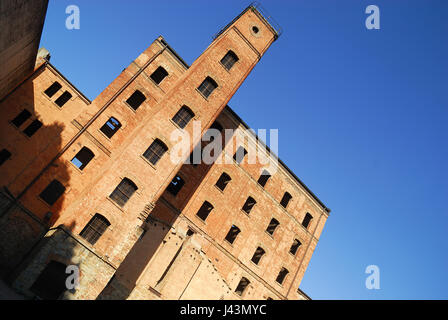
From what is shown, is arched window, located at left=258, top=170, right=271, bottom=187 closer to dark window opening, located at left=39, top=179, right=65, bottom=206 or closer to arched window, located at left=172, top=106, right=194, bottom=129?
arched window, located at left=172, top=106, right=194, bottom=129

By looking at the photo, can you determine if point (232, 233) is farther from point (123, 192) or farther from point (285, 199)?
point (123, 192)

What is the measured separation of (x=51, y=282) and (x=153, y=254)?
5318 millimetres

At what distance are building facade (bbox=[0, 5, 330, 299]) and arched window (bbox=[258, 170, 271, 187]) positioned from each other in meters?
0.08

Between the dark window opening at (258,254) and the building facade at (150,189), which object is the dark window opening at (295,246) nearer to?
the building facade at (150,189)

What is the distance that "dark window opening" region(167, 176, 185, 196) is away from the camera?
61.4 feet

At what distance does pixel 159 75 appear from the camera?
66.8 feet

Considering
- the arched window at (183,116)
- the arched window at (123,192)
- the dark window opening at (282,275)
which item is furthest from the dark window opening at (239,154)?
the dark window opening at (282,275)

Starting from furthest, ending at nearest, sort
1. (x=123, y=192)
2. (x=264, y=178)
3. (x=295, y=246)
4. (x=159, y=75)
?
(x=295, y=246), (x=264, y=178), (x=159, y=75), (x=123, y=192)

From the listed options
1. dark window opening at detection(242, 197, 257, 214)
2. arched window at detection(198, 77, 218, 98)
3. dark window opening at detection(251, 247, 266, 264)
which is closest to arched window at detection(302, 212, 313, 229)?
dark window opening at detection(251, 247, 266, 264)

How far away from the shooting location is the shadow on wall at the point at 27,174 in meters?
13.6

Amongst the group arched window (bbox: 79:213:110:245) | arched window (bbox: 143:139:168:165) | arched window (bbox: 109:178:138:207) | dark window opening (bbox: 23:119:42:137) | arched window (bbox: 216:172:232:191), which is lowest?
arched window (bbox: 79:213:110:245)

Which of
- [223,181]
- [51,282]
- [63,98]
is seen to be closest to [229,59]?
[223,181]

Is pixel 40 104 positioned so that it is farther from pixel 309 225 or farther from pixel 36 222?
pixel 309 225
